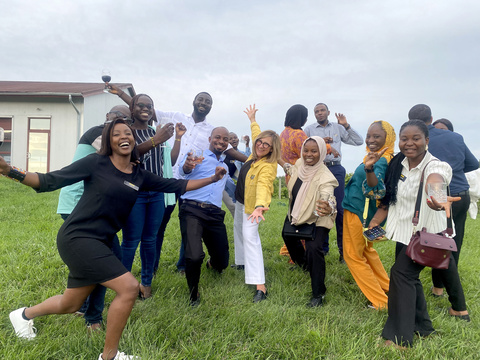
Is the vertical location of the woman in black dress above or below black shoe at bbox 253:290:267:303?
above

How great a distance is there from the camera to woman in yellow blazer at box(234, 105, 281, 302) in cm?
408

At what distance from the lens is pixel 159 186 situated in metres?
3.32

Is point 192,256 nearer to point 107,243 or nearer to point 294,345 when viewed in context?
point 107,243

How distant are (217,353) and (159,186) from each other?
1611mm

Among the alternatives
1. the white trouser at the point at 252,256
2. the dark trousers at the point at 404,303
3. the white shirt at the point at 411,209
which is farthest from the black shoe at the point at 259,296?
the white shirt at the point at 411,209

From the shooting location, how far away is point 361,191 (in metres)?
3.95

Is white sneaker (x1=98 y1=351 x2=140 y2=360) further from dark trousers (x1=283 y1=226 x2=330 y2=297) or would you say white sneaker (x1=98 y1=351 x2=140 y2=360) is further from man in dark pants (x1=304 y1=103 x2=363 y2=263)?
man in dark pants (x1=304 y1=103 x2=363 y2=263)

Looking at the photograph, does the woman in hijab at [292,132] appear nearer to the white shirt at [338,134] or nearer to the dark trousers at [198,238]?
the white shirt at [338,134]

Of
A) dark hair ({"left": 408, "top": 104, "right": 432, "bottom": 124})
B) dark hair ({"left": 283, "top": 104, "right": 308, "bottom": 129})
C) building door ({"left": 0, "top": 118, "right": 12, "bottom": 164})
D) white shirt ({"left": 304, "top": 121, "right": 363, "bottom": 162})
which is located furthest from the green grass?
building door ({"left": 0, "top": 118, "right": 12, "bottom": 164})

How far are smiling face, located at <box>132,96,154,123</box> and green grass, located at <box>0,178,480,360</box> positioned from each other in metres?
2.07

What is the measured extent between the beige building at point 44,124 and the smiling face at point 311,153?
15.3 meters

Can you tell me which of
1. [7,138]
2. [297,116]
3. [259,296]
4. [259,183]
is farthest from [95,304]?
[7,138]

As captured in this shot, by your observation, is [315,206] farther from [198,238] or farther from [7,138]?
[7,138]

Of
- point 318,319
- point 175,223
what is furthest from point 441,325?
point 175,223
